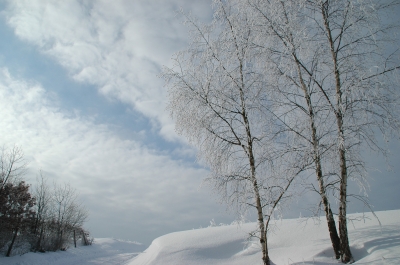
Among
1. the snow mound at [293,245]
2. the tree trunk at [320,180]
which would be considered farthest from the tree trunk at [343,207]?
the tree trunk at [320,180]

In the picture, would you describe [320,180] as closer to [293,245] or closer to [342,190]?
[342,190]

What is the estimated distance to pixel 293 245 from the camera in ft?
29.3

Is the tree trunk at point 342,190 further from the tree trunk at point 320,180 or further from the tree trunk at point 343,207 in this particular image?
the tree trunk at point 320,180

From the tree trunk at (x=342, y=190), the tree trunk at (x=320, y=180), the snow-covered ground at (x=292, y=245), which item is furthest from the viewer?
the tree trunk at (x=320, y=180)

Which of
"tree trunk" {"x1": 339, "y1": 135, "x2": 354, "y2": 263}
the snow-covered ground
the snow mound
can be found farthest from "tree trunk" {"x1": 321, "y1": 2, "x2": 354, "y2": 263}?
the snow-covered ground

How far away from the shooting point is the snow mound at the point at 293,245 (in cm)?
659

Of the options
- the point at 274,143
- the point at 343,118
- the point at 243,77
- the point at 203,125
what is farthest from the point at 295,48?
the point at 203,125

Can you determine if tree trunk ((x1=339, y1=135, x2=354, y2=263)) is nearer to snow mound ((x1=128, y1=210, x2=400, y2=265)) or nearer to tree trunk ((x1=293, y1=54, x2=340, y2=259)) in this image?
snow mound ((x1=128, y1=210, x2=400, y2=265))

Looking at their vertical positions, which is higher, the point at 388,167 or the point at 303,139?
the point at 303,139

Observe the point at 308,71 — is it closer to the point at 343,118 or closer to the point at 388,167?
the point at 343,118

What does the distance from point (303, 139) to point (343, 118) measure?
1.17m

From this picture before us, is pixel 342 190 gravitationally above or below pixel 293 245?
above

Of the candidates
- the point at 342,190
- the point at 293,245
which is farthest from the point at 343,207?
the point at 293,245

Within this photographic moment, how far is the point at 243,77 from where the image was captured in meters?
7.59
